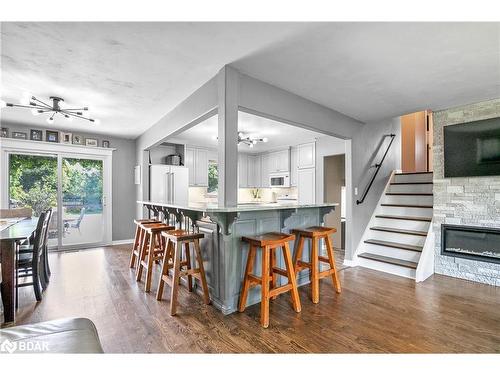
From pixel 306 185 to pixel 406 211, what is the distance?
Answer: 215 cm

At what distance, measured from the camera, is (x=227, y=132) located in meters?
2.46

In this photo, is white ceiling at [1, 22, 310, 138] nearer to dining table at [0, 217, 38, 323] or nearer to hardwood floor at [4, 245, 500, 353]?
dining table at [0, 217, 38, 323]

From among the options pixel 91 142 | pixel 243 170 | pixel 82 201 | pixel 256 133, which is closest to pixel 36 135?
pixel 91 142

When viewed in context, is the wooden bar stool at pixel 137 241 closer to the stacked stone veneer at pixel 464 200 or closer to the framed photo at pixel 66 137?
the framed photo at pixel 66 137

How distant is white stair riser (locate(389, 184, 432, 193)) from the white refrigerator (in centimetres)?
433

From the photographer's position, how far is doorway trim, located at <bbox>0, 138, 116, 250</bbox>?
14.9ft

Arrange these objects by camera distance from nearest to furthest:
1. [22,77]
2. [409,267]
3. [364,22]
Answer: [364,22]
[22,77]
[409,267]

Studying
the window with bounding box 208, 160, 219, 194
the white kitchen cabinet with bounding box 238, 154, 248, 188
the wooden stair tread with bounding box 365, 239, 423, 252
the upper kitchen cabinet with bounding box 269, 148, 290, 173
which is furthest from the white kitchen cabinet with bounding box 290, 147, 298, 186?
the wooden stair tread with bounding box 365, 239, 423, 252

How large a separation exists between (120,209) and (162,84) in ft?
13.0

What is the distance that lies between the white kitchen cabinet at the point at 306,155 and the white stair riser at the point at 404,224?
192 cm

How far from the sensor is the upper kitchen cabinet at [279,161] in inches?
257
